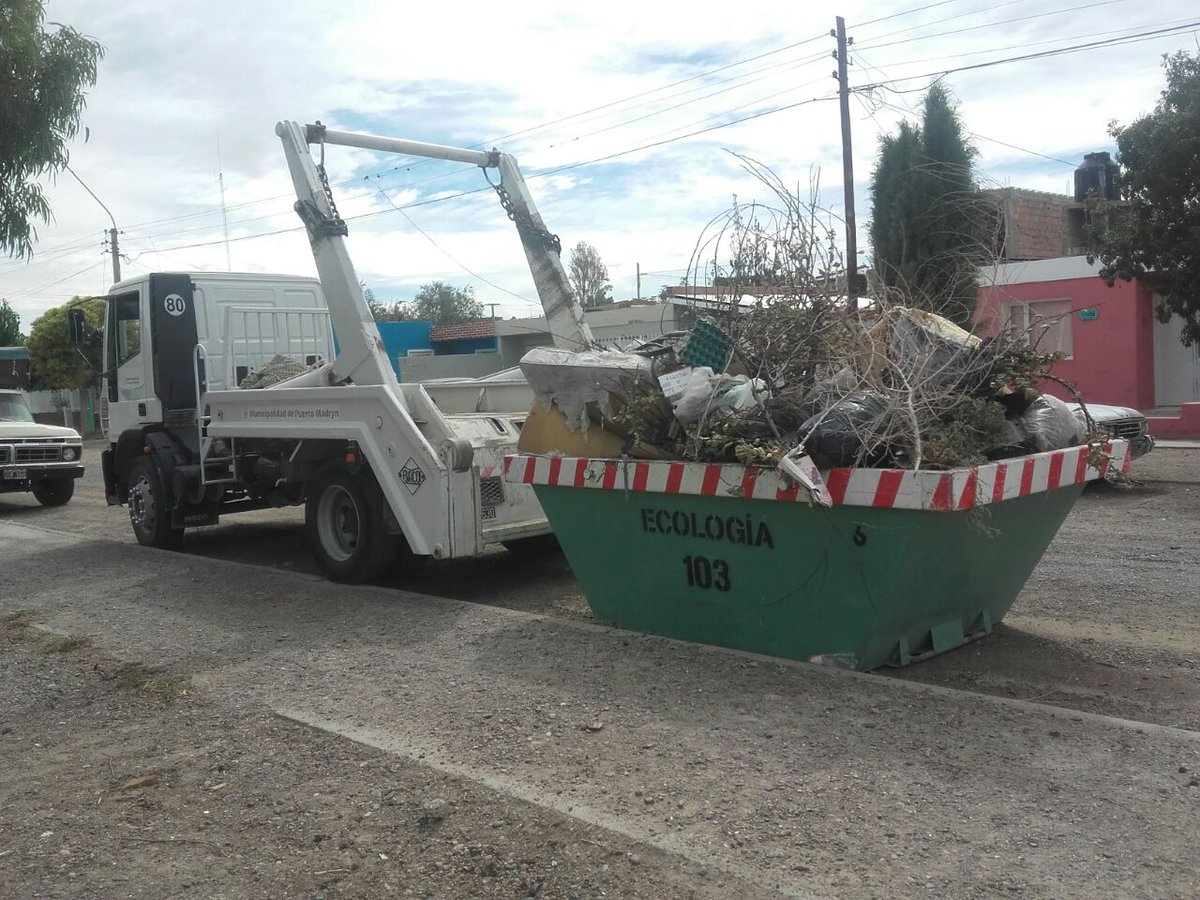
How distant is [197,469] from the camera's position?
9898 millimetres

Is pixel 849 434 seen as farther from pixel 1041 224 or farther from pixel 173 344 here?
pixel 1041 224

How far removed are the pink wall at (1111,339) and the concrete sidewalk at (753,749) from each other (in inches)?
724

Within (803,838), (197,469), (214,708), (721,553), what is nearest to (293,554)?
(197,469)

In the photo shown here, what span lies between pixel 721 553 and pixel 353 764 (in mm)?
2035

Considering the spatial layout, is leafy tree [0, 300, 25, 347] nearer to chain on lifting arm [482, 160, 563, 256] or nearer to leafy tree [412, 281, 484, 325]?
leafy tree [412, 281, 484, 325]

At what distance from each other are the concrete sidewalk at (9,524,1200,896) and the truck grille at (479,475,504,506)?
1.05m

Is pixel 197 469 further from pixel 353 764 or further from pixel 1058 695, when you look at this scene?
pixel 1058 695

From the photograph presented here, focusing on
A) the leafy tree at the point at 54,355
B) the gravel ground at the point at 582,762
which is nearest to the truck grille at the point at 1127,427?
the gravel ground at the point at 582,762

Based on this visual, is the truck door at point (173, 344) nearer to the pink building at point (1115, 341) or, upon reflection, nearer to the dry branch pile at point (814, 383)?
the dry branch pile at point (814, 383)

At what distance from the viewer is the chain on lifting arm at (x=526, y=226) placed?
359 inches

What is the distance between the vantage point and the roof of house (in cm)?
3784

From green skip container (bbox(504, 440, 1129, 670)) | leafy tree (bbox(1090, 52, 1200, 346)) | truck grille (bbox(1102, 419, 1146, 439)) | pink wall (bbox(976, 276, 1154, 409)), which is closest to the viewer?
green skip container (bbox(504, 440, 1129, 670))

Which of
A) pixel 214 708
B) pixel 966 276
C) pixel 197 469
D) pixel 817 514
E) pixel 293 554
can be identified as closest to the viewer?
pixel 817 514

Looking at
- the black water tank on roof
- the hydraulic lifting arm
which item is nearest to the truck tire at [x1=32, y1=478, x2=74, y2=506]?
the hydraulic lifting arm
